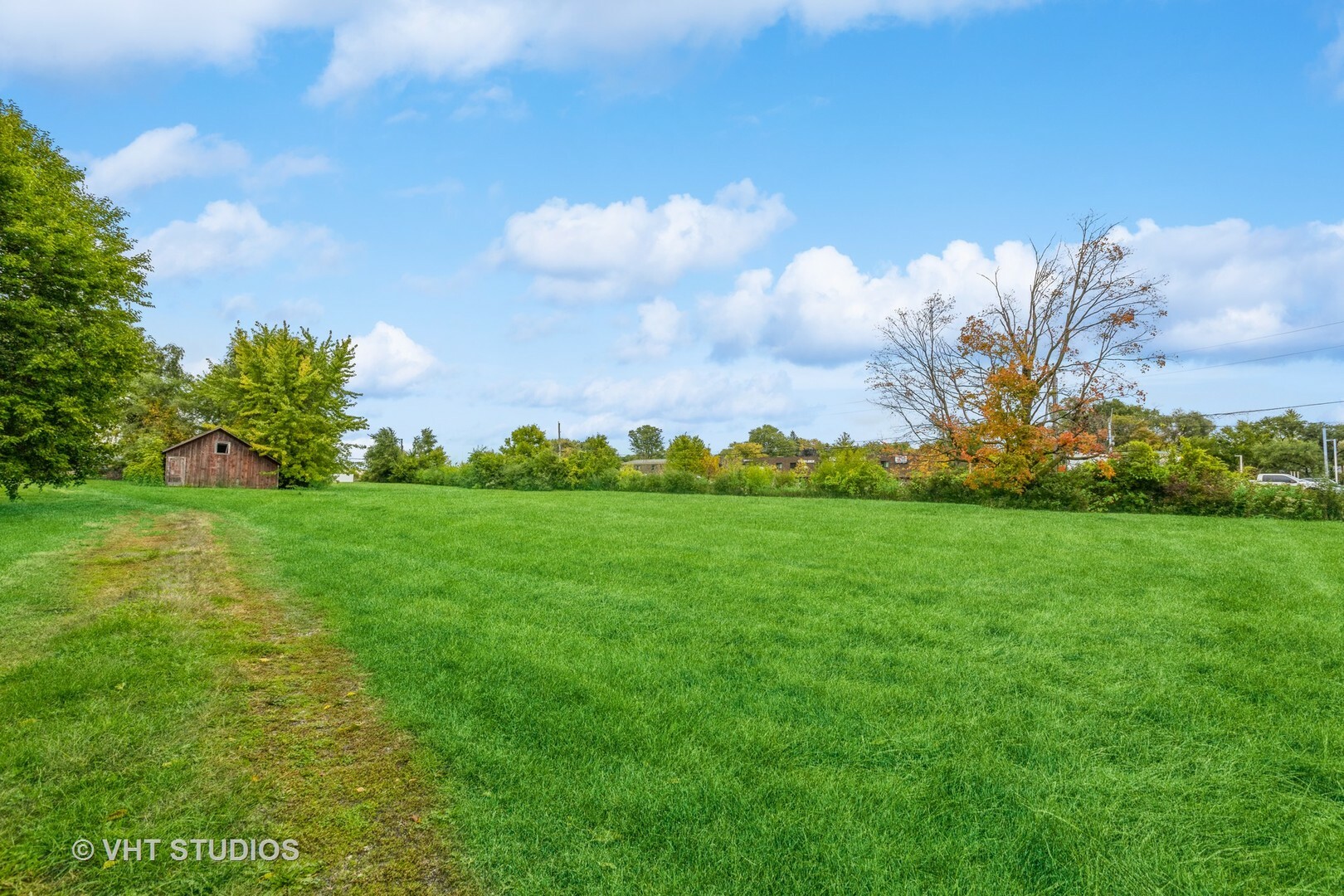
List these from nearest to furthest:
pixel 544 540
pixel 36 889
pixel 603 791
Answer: pixel 36 889, pixel 603 791, pixel 544 540

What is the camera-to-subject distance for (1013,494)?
61.9ft

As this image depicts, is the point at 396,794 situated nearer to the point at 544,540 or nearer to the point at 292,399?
the point at 544,540

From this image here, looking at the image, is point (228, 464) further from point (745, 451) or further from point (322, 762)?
point (745, 451)

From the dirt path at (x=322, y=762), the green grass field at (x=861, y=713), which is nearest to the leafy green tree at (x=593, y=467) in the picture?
the green grass field at (x=861, y=713)

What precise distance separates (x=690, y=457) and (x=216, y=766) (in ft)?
109

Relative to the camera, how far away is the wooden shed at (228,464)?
96.1ft

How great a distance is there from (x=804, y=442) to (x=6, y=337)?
297 ft

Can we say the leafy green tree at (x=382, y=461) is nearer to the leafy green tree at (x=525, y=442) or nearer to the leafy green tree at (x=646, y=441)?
the leafy green tree at (x=525, y=442)

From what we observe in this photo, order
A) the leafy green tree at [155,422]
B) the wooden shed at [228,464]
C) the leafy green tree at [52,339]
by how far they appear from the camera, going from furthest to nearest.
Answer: the leafy green tree at [155,422]
the wooden shed at [228,464]
the leafy green tree at [52,339]

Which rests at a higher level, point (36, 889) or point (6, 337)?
point (6, 337)

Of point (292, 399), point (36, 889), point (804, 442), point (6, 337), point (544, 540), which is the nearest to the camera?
point (36, 889)

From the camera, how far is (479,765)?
9.77 feet

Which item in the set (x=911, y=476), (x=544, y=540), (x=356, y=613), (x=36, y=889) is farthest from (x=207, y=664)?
(x=911, y=476)

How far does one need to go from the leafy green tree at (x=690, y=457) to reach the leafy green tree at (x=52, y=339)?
2188 centimetres
